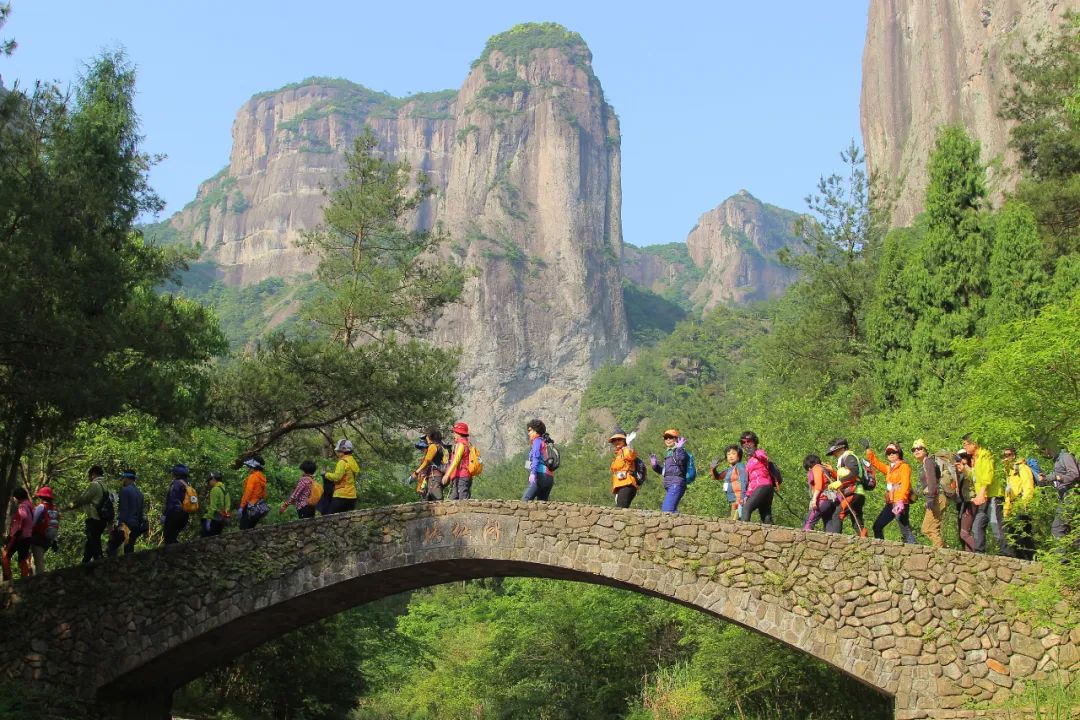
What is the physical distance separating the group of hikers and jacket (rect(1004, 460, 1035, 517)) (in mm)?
14

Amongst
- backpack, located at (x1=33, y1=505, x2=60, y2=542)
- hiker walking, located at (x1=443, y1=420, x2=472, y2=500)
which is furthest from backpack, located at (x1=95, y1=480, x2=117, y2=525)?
hiker walking, located at (x1=443, y1=420, x2=472, y2=500)

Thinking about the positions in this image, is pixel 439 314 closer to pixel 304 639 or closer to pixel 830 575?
pixel 304 639

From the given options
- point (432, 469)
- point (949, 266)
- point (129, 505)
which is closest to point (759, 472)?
point (432, 469)

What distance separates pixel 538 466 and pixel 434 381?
11.3 metres

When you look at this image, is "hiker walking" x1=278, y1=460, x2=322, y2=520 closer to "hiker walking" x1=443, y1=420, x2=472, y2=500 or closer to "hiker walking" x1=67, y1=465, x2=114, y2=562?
"hiker walking" x1=443, y1=420, x2=472, y2=500

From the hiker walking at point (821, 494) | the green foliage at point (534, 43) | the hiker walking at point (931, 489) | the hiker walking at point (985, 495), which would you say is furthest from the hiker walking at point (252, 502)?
the green foliage at point (534, 43)

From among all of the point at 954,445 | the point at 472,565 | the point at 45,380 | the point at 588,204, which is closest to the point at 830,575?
the point at 472,565

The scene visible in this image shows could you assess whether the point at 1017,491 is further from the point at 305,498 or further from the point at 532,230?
the point at 532,230

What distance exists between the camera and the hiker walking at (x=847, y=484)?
573 inches

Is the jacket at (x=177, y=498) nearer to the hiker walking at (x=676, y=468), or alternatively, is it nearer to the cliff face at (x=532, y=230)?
the hiker walking at (x=676, y=468)

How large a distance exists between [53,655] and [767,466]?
9.53 m

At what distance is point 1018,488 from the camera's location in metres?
14.4

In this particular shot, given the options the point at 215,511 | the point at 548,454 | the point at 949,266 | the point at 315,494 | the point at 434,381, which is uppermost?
the point at 949,266

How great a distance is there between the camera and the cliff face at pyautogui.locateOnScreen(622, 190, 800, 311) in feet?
536
